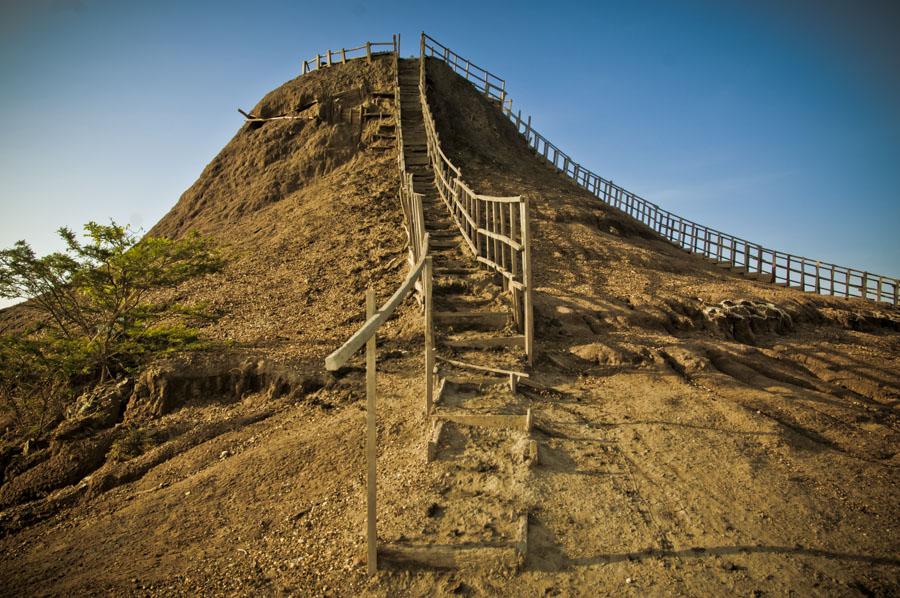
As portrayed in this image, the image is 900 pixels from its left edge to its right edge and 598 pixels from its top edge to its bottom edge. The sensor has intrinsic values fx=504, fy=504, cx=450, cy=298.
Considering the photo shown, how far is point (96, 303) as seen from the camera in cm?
793

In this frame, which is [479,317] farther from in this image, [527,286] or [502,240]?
[502,240]

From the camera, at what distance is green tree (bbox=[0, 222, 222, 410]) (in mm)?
7246

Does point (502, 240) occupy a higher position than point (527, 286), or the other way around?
point (502, 240)

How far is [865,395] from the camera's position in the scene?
709 centimetres

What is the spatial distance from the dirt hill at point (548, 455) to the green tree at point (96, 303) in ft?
2.90

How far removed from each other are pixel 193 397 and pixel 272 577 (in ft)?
13.3

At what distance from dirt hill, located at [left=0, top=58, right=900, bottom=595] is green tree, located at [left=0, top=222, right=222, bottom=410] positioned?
88cm

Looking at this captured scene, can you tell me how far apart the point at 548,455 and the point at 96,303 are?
24.5 ft

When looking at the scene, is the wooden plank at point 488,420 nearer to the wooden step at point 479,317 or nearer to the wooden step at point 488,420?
the wooden step at point 488,420

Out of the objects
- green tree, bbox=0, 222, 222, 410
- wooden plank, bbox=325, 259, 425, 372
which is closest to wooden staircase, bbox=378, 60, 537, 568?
wooden plank, bbox=325, 259, 425, 372

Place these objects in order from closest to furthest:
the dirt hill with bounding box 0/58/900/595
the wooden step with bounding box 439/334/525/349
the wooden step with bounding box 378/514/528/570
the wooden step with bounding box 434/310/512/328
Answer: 1. the wooden step with bounding box 378/514/528/570
2. the dirt hill with bounding box 0/58/900/595
3. the wooden step with bounding box 439/334/525/349
4. the wooden step with bounding box 434/310/512/328

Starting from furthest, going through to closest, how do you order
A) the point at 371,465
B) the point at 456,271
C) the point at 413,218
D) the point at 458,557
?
1. the point at 413,218
2. the point at 456,271
3. the point at 458,557
4. the point at 371,465

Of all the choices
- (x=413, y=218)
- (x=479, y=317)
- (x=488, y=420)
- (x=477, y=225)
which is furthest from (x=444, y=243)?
(x=488, y=420)

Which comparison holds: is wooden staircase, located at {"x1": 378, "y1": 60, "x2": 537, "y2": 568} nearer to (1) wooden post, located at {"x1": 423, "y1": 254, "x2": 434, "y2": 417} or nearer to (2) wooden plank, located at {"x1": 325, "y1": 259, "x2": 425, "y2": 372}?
(1) wooden post, located at {"x1": 423, "y1": 254, "x2": 434, "y2": 417}
